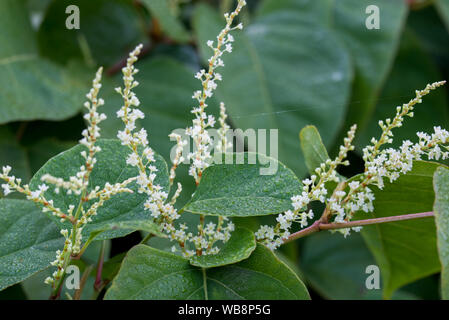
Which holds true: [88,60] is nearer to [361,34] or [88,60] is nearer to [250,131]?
[250,131]

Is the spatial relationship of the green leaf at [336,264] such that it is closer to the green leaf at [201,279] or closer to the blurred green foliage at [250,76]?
the blurred green foliage at [250,76]

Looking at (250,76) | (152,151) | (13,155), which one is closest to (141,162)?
(152,151)

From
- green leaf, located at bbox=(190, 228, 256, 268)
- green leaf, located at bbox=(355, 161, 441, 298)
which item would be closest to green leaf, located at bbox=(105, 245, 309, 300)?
green leaf, located at bbox=(190, 228, 256, 268)

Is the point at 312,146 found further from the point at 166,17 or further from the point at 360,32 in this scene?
the point at 360,32

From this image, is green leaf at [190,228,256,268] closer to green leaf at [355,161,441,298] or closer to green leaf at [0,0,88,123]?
green leaf at [355,161,441,298]

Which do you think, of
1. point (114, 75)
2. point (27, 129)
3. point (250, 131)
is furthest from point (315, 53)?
point (27, 129)

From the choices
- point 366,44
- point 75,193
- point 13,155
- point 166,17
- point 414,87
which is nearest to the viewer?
point 75,193
